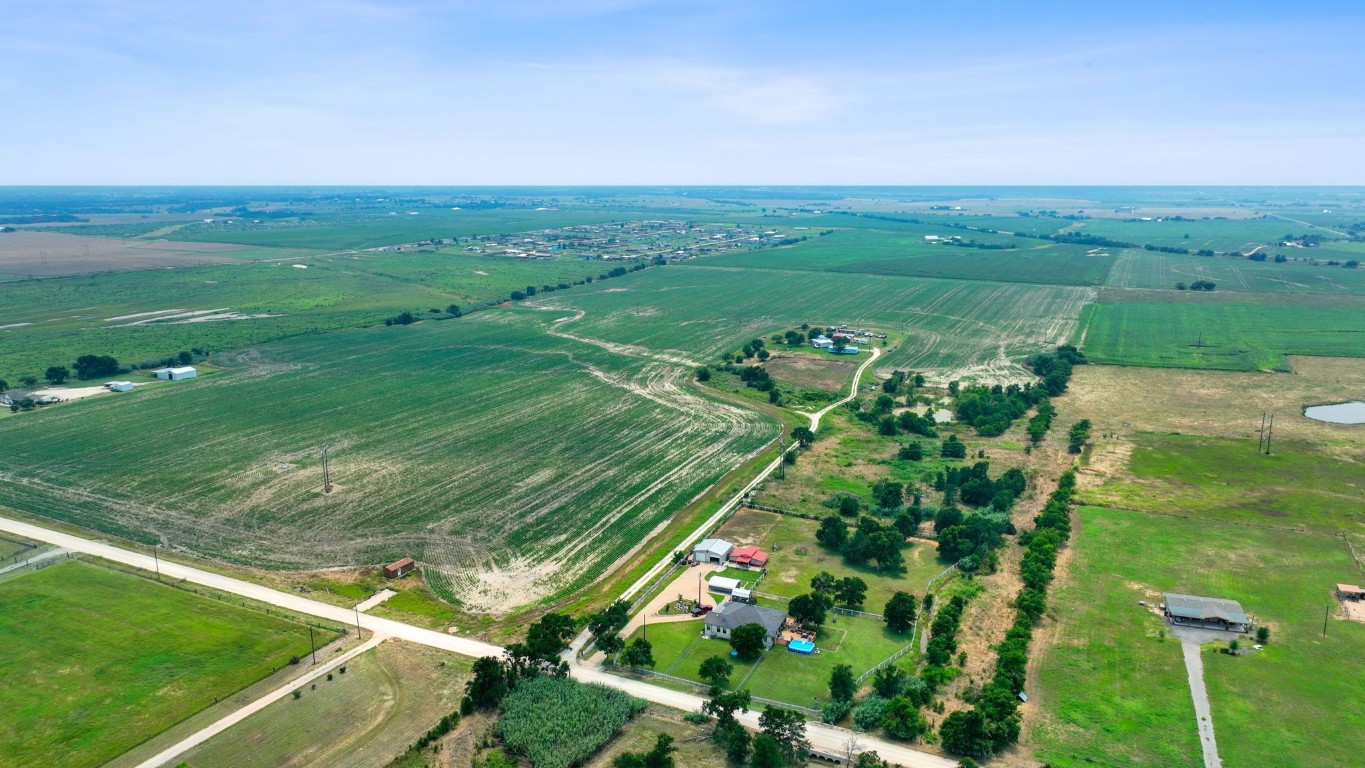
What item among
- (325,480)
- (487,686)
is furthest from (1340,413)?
(325,480)

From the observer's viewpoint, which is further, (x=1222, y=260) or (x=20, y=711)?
(x=1222, y=260)

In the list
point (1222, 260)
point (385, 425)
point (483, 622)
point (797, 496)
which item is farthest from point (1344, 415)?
point (1222, 260)

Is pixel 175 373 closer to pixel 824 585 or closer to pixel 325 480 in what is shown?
pixel 325 480

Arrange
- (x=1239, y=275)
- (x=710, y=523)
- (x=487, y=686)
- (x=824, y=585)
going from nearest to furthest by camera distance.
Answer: (x=487, y=686), (x=824, y=585), (x=710, y=523), (x=1239, y=275)

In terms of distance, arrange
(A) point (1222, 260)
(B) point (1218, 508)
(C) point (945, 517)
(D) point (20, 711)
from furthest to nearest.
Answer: (A) point (1222, 260) → (B) point (1218, 508) → (C) point (945, 517) → (D) point (20, 711)

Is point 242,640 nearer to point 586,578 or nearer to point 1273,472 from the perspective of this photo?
point 586,578
